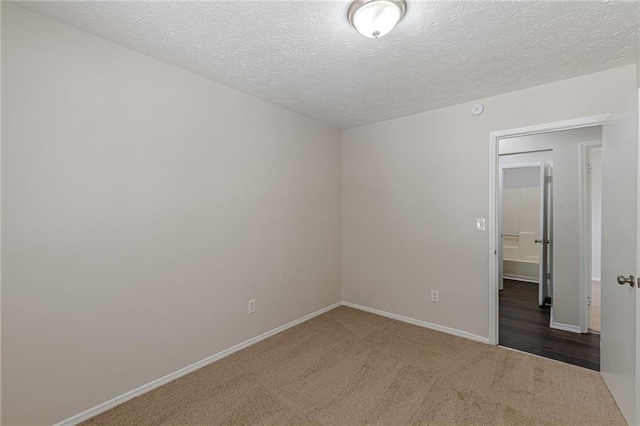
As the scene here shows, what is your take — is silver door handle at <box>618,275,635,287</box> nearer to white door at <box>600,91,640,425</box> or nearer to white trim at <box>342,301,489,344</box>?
white door at <box>600,91,640,425</box>

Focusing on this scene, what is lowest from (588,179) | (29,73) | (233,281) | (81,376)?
(81,376)

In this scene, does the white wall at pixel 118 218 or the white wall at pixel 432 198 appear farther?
the white wall at pixel 432 198

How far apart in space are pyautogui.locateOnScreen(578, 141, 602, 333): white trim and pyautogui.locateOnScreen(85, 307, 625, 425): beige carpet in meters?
1.16

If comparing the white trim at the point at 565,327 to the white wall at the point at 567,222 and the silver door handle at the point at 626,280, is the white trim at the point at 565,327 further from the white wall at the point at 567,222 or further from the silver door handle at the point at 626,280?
the silver door handle at the point at 626,280

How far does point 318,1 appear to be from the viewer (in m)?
1.57

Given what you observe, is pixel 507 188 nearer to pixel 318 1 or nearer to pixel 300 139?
pixel 300 139

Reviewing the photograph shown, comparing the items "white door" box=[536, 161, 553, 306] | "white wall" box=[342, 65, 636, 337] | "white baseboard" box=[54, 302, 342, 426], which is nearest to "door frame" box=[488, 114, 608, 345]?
"white wall" box=[342, 65, 636, 337]

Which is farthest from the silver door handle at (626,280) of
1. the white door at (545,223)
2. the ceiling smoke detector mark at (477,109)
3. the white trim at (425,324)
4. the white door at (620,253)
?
the white door at (545,223)

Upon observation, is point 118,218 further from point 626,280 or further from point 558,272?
point 558,272

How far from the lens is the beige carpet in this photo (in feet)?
6.31

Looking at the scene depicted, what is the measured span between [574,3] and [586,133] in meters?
2.37

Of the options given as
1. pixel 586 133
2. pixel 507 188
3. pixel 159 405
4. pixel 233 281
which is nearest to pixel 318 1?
pixel 233 281

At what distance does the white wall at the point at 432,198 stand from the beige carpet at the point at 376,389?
64 centimetres

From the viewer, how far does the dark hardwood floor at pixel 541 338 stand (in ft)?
8.93
